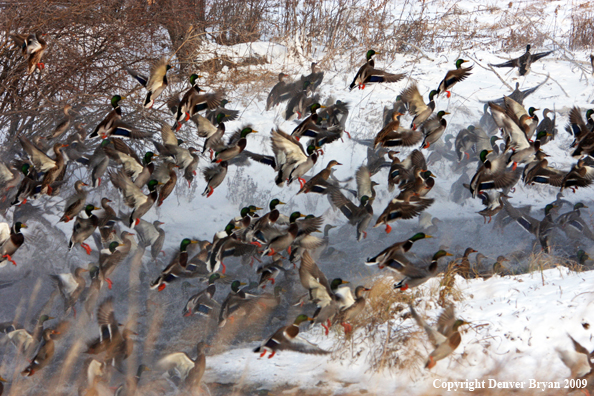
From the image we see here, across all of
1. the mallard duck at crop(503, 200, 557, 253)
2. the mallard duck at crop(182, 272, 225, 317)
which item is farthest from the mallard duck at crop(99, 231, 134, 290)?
the mallard duck at crop(503, 200, 557, 253)

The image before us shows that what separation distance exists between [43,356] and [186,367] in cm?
136

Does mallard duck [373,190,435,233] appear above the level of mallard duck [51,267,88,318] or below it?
above

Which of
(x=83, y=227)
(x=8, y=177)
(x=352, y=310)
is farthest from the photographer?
(x=8, y=177)

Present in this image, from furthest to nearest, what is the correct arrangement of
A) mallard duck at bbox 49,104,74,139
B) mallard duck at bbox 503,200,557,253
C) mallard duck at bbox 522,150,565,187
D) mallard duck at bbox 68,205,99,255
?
1. mallard duck at bbox 503,200,557,253
2. mallard duck at bbox 49,104,74,139
3. mallard duck at bbox 522,150,565,187
4. mallard duck at bbox 68,205,99,255

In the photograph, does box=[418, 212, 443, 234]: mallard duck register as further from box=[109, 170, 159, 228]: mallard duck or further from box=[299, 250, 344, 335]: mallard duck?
box=[109, 170, 159, 228]: mallard duck

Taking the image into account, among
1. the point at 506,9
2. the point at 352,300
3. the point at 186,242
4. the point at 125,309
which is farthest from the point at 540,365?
the point at 506,9

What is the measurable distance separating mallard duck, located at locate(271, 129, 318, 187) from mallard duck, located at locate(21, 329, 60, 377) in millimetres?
2813

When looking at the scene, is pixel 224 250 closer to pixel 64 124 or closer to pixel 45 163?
pixel 45 163

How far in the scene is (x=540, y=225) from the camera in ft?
22.8

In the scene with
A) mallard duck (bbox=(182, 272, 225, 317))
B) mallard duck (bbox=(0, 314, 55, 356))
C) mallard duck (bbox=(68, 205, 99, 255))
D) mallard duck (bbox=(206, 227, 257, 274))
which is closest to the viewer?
mallard duck (bbox=(0, 314, 55, 356))

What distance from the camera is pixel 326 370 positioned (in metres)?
4.96

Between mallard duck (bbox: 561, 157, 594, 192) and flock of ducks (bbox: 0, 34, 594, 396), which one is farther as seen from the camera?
mallard duck (bbox: 561, 157, 594, 192)

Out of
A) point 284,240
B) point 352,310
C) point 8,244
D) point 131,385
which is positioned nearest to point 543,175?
point 352,310

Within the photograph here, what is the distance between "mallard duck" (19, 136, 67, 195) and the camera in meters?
5.85
